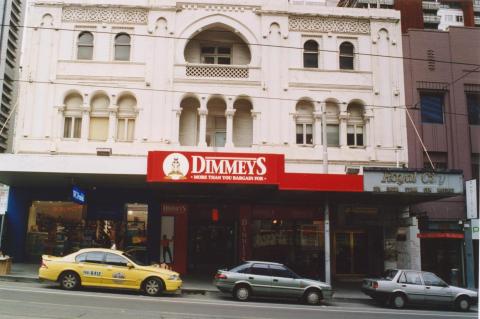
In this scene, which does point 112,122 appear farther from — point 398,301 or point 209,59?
point 398,301

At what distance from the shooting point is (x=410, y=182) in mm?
18250

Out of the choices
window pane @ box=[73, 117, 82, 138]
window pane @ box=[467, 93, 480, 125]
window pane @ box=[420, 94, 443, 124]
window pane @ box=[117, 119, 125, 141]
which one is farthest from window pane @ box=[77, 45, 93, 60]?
window pane @ box=[467, 93, 480, 125]

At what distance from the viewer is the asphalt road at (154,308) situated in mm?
10875

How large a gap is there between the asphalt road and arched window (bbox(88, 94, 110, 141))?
8419mm

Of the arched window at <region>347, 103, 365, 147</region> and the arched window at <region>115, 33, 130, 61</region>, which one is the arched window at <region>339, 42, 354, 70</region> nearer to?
the arched window at <region>347, 103, 365, 147</region>

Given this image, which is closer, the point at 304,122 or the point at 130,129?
the point at 130,129

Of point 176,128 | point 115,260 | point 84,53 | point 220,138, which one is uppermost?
point 84,53

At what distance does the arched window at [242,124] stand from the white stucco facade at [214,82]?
5 centimetres

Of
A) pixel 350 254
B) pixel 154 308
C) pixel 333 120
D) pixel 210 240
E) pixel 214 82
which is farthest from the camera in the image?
pixel 350 254

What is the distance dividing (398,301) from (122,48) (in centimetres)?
1685

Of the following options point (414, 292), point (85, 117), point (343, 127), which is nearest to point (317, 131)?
point (343, 127)

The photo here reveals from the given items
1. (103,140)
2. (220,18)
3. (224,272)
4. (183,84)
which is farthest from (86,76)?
(224,272)

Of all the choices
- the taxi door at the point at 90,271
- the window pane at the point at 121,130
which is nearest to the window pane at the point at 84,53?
the window pane at the point at 121,130

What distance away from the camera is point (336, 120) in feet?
76.4
